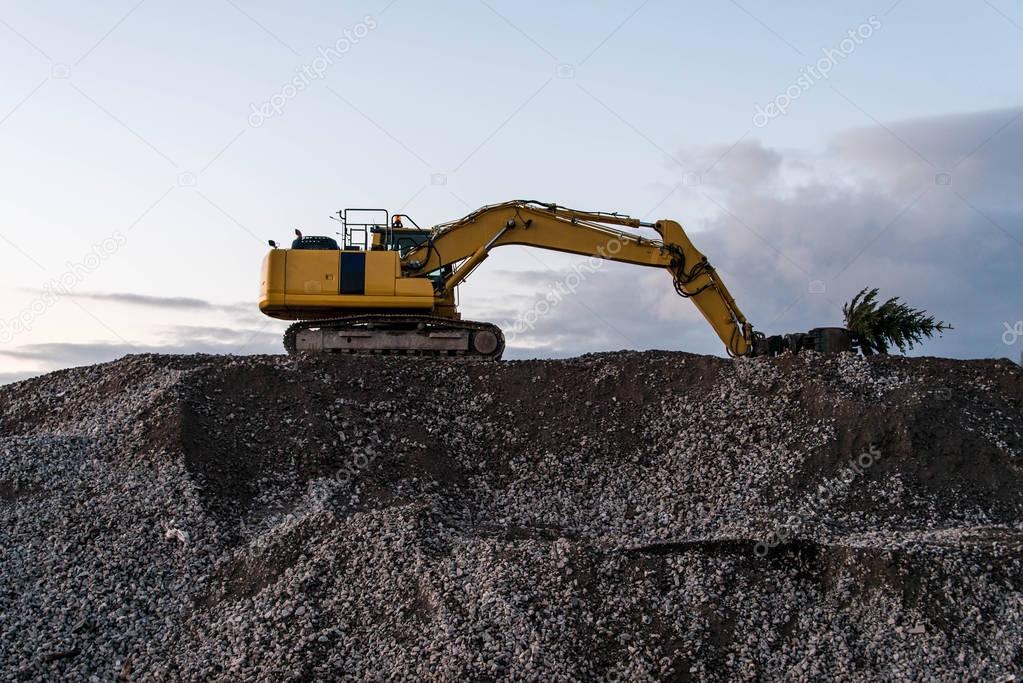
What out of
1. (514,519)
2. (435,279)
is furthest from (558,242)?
(514,519)

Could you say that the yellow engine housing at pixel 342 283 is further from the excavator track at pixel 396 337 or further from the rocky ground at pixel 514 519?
the rocky ground at pixel 514 519

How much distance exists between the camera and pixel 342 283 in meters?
18.6

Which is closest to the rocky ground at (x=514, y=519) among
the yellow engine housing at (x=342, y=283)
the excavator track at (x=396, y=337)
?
the excavator track at (x=396, y=337)

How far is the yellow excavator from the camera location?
61.0 ft

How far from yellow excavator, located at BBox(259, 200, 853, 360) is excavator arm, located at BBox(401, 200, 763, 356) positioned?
2 cm

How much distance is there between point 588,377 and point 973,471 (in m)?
5.80

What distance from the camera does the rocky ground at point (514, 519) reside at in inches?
391

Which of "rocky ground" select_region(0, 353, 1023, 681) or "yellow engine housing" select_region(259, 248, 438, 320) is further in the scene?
"yellow engine housing" select_region(259, 248, 438, 320)

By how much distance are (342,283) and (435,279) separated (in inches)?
69.2

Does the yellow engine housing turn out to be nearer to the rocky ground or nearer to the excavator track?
the excavator track

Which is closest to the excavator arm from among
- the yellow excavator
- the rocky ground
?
the yellow excavator

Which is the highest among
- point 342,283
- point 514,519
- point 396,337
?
point 342,283

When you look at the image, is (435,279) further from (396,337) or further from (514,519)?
(514,519)

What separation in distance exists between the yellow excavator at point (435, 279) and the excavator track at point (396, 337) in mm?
18
